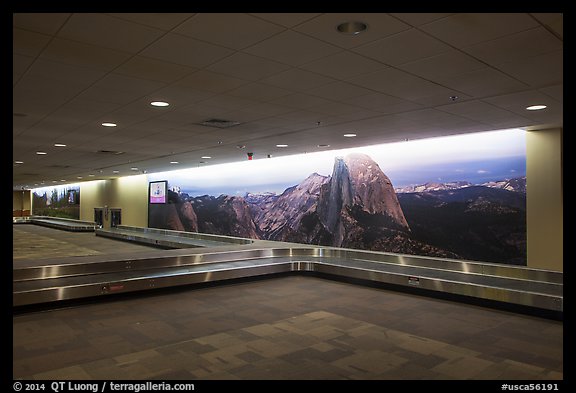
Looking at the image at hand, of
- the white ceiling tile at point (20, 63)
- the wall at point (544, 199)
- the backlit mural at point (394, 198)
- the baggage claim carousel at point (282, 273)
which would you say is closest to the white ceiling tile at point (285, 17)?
the white ceiling tile at point (20, 63)

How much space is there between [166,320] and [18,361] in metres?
1.84

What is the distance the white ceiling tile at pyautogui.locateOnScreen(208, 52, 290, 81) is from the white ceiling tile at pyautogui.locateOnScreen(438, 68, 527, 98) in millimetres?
2162

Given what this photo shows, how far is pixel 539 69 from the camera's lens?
4676 mm

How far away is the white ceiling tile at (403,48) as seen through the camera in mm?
3770

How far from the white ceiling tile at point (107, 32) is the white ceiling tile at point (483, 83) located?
3.55 m

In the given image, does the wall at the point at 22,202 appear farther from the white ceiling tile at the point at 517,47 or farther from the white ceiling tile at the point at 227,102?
the white ceiling tile at the point at 517,47

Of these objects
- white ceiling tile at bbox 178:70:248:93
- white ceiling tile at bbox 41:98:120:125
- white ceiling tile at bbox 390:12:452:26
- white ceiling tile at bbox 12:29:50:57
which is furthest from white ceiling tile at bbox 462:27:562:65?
white ceiling tile at bbox 41:98:120:125

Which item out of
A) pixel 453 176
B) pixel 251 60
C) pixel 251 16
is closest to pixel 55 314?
pixel 251 60

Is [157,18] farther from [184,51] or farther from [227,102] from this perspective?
[227,102]

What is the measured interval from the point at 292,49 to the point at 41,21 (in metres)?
2.25

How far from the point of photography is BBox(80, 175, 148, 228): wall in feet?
75.4

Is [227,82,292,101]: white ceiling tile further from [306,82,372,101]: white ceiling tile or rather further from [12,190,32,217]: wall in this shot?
[12,190,32,217]: wall

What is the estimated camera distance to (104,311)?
19.5ft
